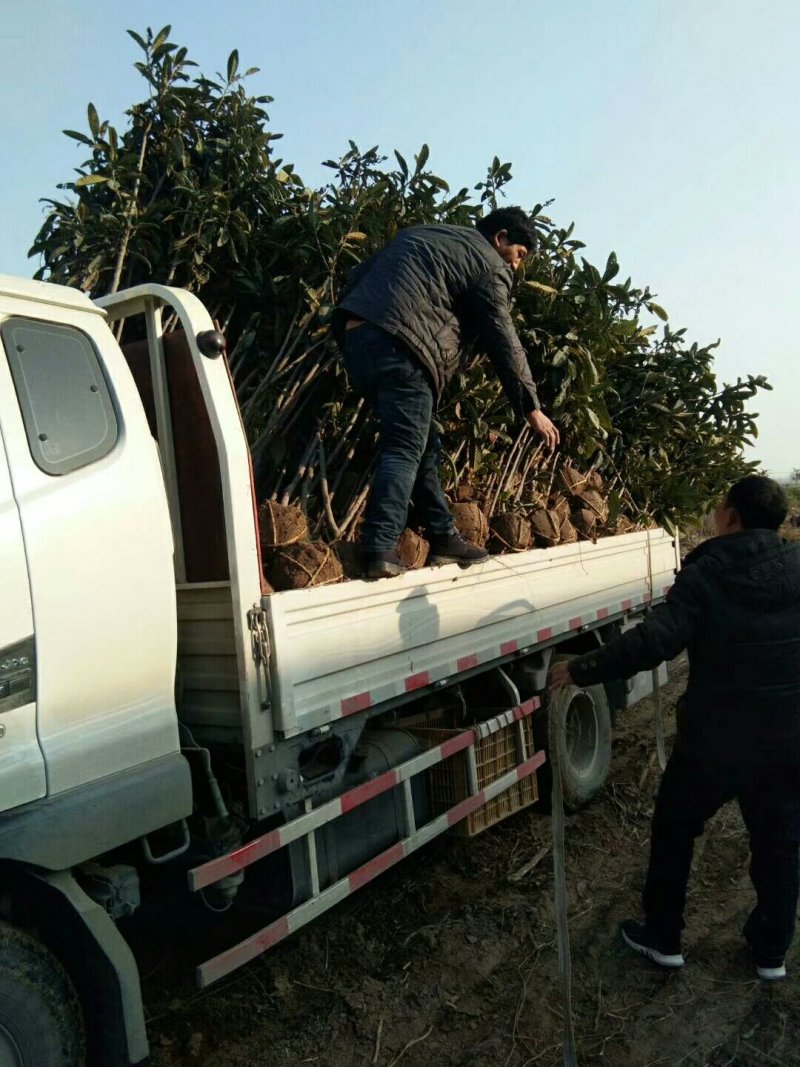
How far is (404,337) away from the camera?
3920mm

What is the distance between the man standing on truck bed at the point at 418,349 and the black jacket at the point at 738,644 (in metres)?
A: 1.02

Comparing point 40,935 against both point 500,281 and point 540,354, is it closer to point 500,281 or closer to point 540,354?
point 500,281

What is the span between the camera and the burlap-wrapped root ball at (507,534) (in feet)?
15.7

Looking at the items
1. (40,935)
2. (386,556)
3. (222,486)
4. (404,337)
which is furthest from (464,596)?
(40,935)

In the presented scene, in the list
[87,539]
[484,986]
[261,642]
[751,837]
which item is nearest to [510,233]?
[261,642]

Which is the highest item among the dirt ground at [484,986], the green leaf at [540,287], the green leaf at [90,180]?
the green leaf at [90,180]

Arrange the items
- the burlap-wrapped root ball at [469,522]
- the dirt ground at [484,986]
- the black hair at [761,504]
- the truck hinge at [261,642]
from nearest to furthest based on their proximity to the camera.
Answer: the truck hinge at [261,642]
the dirt ground at [484,986]
the black hair at [761,504]
the burlap-wrapped root ball at [469,522]

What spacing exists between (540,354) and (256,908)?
3.98 m

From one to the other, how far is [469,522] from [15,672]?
2.77 m

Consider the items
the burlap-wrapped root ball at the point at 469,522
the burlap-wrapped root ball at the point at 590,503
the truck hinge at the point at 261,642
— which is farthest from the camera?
the burlap-wrapped root ball at the point at 590,503

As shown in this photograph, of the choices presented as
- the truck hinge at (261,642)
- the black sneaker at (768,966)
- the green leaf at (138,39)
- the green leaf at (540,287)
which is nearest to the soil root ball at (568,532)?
the green leaf at (540,287)

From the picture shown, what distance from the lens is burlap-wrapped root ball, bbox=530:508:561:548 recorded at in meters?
5.17

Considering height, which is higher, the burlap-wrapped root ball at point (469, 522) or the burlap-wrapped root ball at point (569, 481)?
the burlap-wrapped root ball at point (569, 481)

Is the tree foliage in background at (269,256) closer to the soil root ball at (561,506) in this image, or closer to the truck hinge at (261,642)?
the soil root ball at (561,506)
